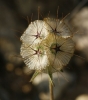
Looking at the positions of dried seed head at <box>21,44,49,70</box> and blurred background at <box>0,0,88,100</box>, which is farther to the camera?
blurred background at <box>0,0,88,100</box>

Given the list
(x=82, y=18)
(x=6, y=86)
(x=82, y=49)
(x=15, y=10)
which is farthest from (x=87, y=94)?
(x=15, y=10)

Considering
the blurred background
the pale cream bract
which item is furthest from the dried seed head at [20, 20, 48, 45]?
the blurred background

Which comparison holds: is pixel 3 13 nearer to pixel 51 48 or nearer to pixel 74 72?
pixel 74 72

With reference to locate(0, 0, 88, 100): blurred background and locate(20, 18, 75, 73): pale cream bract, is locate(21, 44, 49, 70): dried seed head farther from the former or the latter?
locate(0, 0, 88, 100): blurred background

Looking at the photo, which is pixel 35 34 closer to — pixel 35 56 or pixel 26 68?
pixel 35 56

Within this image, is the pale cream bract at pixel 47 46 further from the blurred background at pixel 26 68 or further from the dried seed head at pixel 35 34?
the blurred background at pixel 26 68

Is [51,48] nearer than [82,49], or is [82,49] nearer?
[51,48]

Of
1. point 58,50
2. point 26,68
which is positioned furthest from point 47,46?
point 26,68

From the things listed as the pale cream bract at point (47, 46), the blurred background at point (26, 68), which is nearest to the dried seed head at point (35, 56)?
the pale cream bract at point (47, 46)
